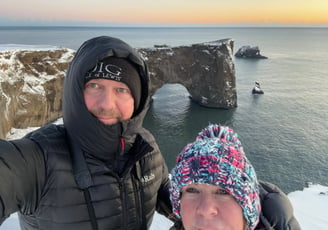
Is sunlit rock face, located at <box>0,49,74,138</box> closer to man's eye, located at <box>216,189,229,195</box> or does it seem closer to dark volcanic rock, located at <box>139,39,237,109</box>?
dark volcanic rock, located at <box>139,39,237,109</box>

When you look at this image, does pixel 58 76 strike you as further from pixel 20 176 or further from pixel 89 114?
pixel 20 176

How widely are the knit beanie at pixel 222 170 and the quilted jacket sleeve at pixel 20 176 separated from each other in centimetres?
130

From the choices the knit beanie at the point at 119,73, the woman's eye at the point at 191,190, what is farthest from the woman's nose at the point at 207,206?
the knit beanie at the point at 119,73

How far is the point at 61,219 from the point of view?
8.86ft

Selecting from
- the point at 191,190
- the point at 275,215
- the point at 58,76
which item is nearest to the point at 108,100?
the point at 191,190

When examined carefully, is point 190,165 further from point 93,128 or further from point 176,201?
point 93,128

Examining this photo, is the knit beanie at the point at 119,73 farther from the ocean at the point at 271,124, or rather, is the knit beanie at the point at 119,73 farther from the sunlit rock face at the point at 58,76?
the sunlit rock face at the point at 58,76

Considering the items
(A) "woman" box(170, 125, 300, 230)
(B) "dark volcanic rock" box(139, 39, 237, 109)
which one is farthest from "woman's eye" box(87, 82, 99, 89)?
(B) "dark volcanic rock" box(139, 39, 237, 109)

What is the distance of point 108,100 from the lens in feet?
9.70

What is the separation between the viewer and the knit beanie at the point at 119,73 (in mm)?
3008

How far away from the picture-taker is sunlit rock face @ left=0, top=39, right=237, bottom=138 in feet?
93.1

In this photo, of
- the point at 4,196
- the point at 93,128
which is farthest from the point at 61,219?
the point at 93,128

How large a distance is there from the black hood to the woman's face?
3.44ft

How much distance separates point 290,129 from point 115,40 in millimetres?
39364
